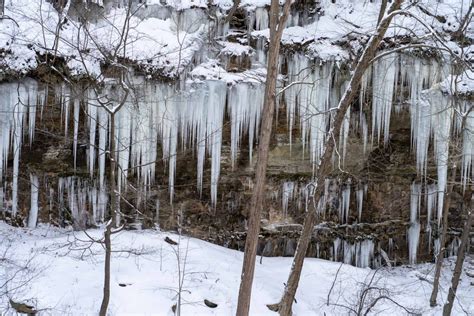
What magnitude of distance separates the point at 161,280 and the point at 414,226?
Answer: 26.7ft

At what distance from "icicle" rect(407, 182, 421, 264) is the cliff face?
0.12 feet

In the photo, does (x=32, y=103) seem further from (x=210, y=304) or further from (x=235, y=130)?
(x=210, y=304)

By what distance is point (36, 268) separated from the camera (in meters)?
8.71

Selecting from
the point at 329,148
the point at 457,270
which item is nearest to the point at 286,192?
the point at 329,148

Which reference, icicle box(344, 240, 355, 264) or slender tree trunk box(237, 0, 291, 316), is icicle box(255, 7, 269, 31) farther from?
icicle box(344, 240, 355, 264)

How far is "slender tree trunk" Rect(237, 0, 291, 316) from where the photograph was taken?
6.88m

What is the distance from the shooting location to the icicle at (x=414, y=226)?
500 inches

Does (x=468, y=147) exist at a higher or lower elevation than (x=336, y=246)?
higher

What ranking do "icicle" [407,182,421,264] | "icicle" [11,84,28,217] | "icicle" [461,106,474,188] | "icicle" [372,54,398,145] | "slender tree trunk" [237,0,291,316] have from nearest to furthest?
"slender tree trunk" [237,0,291,316] → "icicle" [11,84,28,217] → "icicle" [372,54,398,145] → "icicle" [461,106,474,188] → "icicle" [407,182,421,264]

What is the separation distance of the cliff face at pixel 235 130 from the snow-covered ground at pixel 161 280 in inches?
41.3

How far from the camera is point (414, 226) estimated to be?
12984 mm

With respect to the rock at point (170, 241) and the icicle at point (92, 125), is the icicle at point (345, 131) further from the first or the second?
the icicle at point (92, 125)

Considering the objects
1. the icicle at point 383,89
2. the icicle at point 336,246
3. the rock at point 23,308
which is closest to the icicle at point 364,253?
the icicle at point 336,246

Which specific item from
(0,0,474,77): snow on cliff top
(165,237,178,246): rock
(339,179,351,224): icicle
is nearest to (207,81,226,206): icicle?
(0,0,474,77): snow on cliff top
